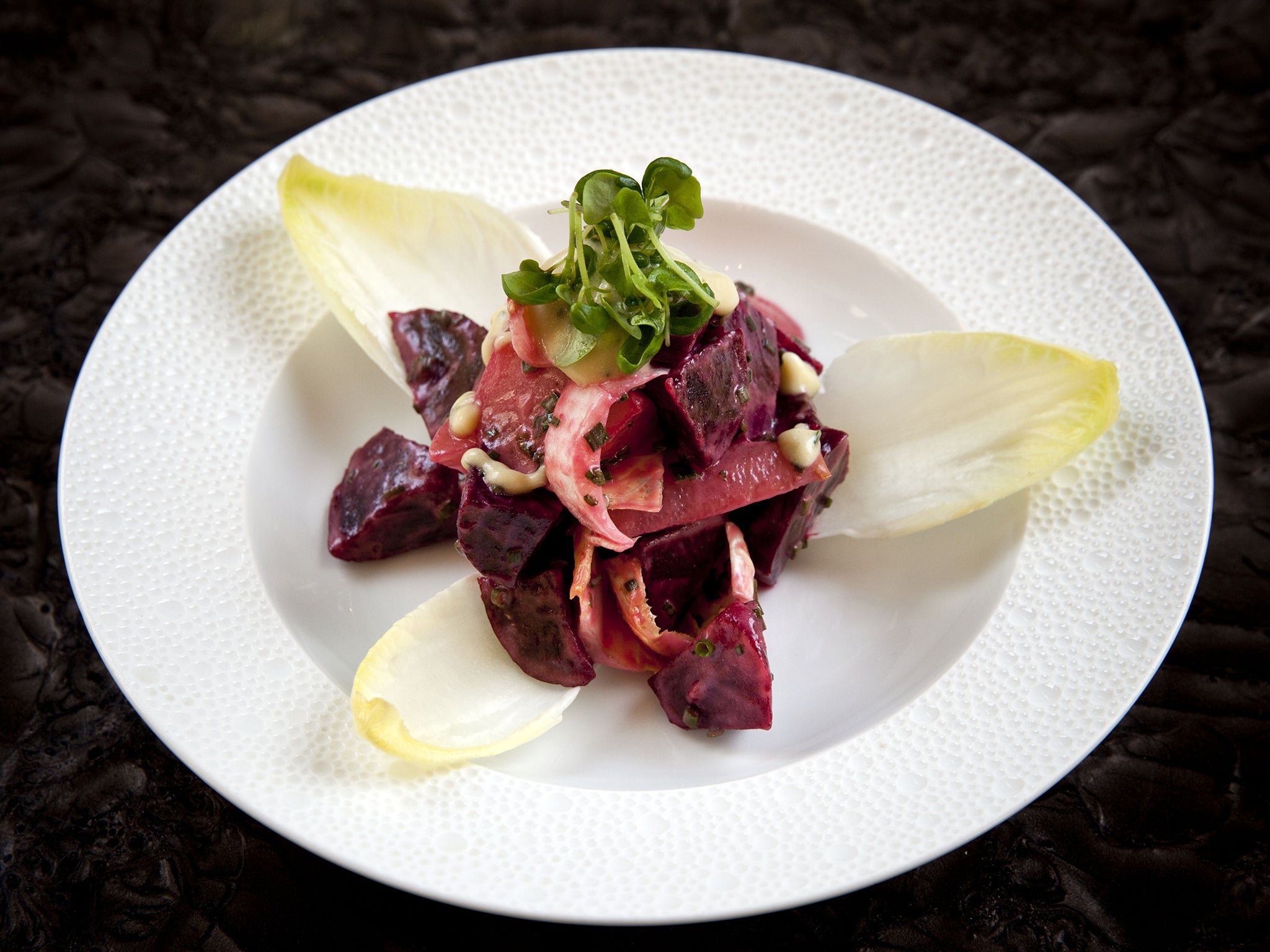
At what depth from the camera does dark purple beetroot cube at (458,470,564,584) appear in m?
2.30

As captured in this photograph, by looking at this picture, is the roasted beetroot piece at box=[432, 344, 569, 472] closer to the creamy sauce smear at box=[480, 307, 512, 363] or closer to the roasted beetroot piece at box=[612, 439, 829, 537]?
the creamy sauce smear at box=[480, 307, 512, 363]

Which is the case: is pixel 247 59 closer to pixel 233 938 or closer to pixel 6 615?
pixel 6 615

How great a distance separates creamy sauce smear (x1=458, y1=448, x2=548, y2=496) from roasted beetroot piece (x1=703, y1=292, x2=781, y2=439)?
1.64 feet

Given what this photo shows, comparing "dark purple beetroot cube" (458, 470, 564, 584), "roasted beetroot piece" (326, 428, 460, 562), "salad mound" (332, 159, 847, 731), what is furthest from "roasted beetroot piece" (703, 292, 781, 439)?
"roasted beetroot piece" (326, 428, 460, 562)

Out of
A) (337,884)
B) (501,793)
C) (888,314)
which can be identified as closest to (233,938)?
(337,884)

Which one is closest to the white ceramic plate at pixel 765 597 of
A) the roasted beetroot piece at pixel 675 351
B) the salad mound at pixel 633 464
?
the salad mound at pixel 633 464

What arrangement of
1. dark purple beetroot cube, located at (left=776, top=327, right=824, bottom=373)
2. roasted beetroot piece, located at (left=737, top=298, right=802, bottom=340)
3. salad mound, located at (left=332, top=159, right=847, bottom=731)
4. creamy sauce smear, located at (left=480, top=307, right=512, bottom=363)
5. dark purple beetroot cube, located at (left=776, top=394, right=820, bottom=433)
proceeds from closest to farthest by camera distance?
salad mound, located at (left=332, top=159, right=847, bottom=731) → creamy sauce smear, located at (left=480, top=307, right=512, bottom=363) → dark purple beetroot cube, located at (left=776, top=394, right=820, bottom=433) → dark purple beetroot cube, located at (left=776, top=327, right=824, bottom=373) → roasted beetroot piece, located at (left=737, top=298, right=802, bottom=340)

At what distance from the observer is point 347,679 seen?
2.46 metres

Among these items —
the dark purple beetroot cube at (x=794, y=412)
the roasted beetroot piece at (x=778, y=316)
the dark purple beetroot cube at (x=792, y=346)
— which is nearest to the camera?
the dark purple beetroot cube at (x=794, y=412)

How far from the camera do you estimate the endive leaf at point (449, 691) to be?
214cm

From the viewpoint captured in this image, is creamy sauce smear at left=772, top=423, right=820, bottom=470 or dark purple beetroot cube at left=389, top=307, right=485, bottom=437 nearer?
creamy sauce smear at left=772, top=423, right=820, bottom=470

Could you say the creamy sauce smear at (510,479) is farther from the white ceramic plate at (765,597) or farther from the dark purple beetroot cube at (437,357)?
the white ceramic plate at (765,597)

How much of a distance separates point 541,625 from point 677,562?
38 centimetres

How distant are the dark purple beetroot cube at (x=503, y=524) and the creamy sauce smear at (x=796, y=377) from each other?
28.4 inches
